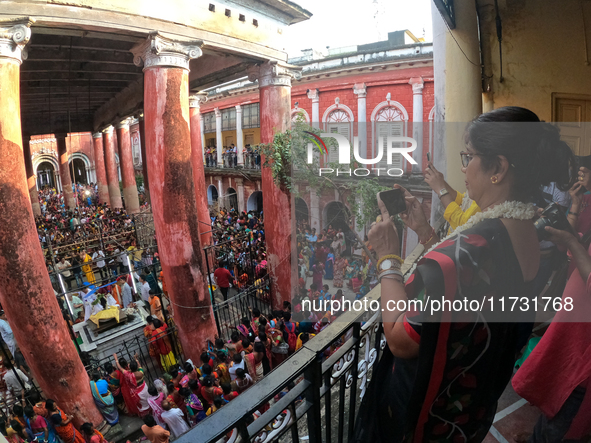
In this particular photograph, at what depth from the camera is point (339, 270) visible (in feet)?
27.7

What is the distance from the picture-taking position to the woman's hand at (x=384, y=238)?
5.63ft

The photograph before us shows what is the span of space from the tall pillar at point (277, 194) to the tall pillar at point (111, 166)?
11007 millimetres

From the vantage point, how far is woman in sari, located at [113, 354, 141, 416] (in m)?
5.45

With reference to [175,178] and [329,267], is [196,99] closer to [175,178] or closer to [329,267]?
[175,178]

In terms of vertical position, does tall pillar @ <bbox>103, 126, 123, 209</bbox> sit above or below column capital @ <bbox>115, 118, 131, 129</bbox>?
below

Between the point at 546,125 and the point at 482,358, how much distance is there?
3.80ft

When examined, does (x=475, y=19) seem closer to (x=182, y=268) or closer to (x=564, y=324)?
(x=564, y=324)

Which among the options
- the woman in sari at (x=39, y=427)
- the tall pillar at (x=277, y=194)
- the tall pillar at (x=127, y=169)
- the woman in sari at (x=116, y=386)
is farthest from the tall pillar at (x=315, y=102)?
the woman in sari at (x=39, y=427)

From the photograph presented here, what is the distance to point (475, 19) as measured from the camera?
A: 3.36 meters

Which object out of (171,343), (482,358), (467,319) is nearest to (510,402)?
(482,358)

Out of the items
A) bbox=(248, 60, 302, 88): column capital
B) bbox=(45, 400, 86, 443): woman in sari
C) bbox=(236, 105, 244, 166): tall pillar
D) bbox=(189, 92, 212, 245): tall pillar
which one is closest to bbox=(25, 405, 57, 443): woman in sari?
bbox=(45, 400, 86, 443): woman in sari

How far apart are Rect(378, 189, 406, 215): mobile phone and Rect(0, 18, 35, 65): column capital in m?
5.19

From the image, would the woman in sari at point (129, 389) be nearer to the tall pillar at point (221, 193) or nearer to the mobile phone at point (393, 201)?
the mobile phone at point (393, 201)

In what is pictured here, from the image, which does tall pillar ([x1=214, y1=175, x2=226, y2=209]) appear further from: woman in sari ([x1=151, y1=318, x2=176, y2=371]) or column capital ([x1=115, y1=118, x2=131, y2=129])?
woman in sari ([x1=151, y1=318, x2=176, y2=371])
